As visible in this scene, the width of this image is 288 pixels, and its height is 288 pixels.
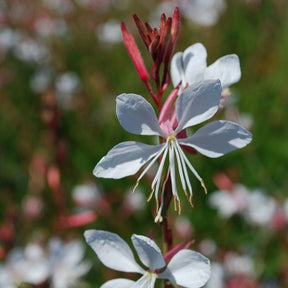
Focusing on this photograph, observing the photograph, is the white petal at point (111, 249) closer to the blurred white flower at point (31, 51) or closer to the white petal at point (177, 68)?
the white petal at point (177, 68)

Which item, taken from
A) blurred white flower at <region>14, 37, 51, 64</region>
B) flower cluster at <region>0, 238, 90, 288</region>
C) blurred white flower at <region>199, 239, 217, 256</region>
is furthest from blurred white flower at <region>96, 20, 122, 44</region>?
flower cluster at <region>0, 238, 90, 288</region>

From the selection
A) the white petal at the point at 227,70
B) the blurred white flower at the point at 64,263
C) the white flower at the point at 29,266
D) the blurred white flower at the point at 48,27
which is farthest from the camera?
the blurred white flower at the point at 48,27

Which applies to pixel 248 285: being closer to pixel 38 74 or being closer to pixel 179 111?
pixel 179 111

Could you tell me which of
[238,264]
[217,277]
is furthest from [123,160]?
[238,264]

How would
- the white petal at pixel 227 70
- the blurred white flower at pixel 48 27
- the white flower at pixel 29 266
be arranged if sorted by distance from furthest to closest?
the blurred white flower at pixel 48 27 < the white flower at pixel 29 266 < the white petal at pixel 227 70

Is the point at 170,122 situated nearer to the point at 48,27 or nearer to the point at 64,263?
the point at 64,263

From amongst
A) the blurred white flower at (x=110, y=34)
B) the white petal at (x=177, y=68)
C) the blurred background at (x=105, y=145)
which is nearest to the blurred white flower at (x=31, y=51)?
the blurred background at (x=105, y=145)

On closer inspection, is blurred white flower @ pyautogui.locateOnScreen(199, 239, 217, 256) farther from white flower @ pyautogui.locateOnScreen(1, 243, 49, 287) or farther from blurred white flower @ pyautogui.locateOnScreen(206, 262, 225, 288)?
white flower @ pyautogui.locateOnScreen(1, 243, 49, 287)
